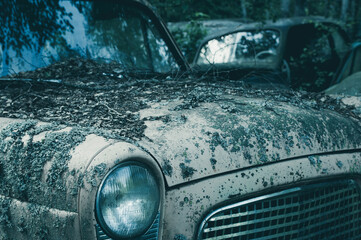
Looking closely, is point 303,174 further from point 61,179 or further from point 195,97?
point 61,179

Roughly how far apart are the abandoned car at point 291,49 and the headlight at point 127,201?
337 cm

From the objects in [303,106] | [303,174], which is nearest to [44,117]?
[303,174]

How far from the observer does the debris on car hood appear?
5.24 ft

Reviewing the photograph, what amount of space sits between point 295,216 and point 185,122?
0.62 meters

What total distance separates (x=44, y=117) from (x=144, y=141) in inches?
21.4

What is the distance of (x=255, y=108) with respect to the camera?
1978 mm

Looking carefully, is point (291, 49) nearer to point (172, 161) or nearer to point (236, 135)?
point (236, 135)

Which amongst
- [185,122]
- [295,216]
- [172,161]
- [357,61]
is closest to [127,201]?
[172,161]

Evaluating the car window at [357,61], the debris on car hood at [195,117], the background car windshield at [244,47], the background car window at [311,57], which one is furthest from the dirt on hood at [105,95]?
the car window at [357,61]

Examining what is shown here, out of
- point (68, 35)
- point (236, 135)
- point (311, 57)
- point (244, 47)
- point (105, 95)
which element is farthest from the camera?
point (311, 57)

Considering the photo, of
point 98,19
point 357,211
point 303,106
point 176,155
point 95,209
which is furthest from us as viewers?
point 98,19

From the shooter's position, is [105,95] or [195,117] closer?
[195,117]

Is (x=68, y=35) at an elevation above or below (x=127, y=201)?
above

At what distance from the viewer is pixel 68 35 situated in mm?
2758
